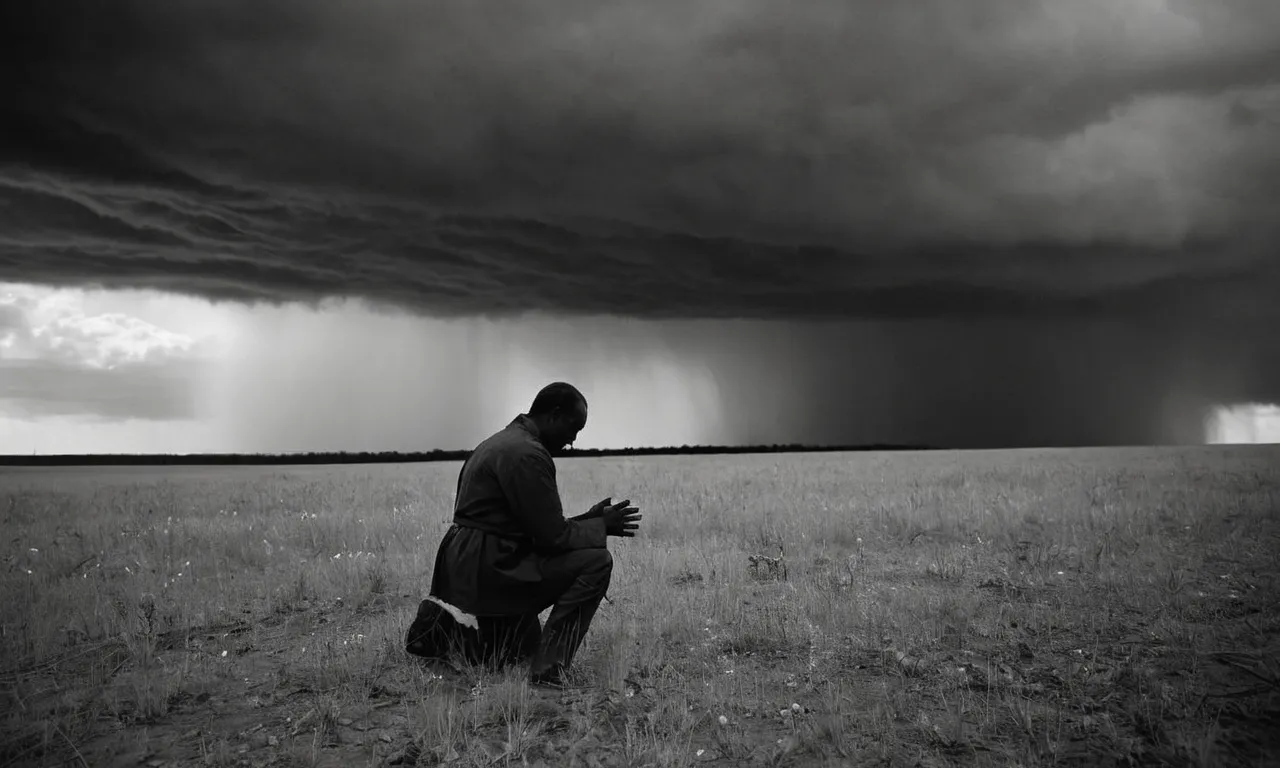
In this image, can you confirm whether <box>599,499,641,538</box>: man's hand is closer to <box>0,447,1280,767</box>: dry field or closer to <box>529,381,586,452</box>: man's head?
<box>529,381,586,452</box>: man's head

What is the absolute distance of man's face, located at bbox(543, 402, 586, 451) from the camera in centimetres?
577

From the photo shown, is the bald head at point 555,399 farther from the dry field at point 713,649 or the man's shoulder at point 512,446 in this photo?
the dry field at point 713,649

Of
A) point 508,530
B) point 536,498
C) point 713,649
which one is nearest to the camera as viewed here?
point 536,498

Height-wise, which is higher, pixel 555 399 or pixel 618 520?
pixel 555 399

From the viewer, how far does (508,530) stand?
5746 mm

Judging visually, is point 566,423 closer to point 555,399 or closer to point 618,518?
point 555,399

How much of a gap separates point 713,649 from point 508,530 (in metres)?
2.44

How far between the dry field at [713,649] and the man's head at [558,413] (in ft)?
5.99

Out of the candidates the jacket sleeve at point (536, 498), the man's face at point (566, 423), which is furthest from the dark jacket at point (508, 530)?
the man's face at point (566, 423)

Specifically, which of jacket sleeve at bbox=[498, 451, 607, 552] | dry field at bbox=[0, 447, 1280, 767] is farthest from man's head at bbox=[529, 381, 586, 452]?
dry field at bbox=[0, 447, 1280, 767]

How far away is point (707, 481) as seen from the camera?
23.6 meters

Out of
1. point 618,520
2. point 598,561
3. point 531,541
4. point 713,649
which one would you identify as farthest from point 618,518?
point 713,649

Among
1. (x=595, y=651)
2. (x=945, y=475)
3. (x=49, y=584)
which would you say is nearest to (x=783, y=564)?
(x=595, y=651)

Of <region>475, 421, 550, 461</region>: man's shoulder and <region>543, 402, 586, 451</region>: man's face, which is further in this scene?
→ <region>543, 402, 586, 451</region>: man's face
